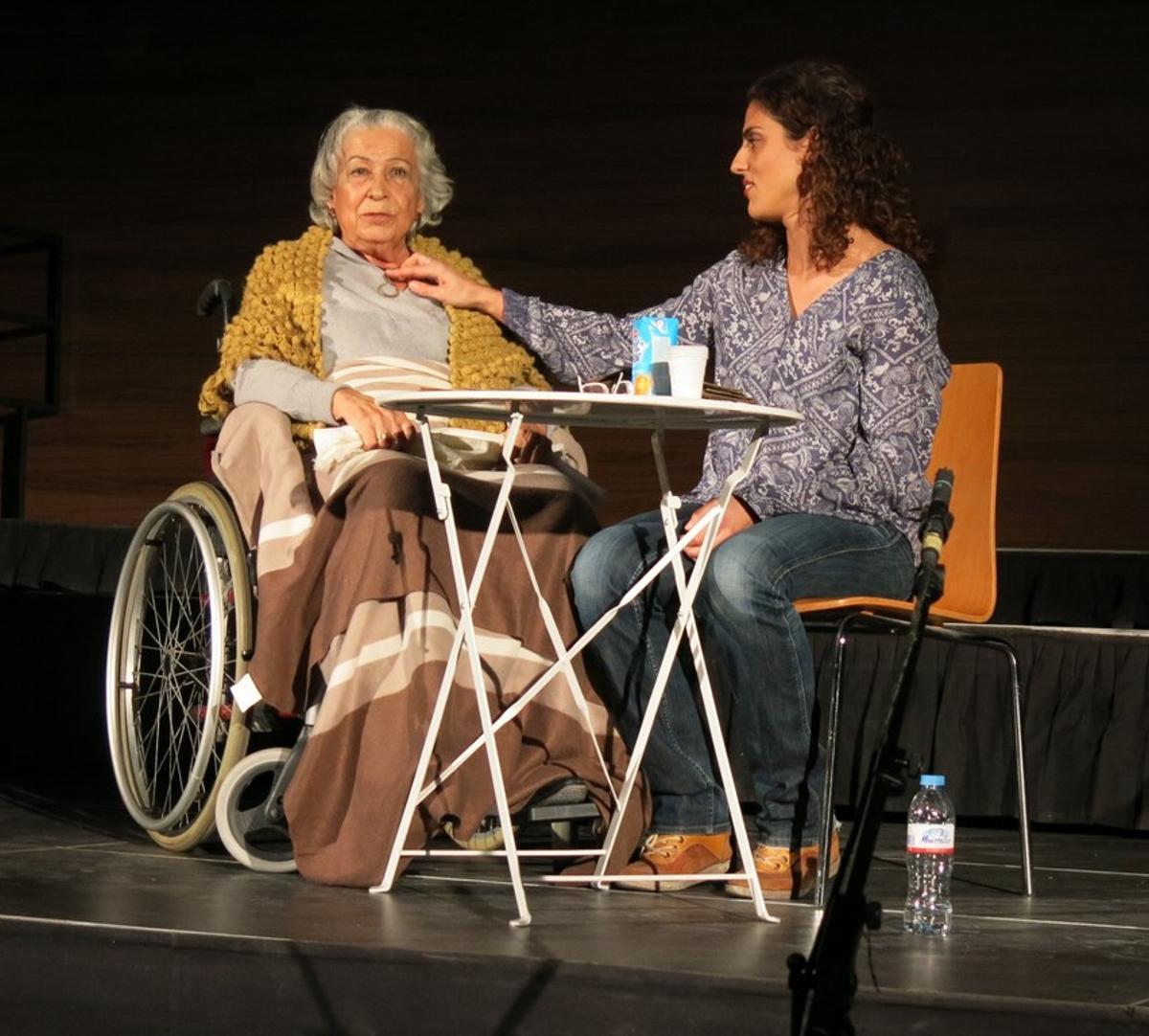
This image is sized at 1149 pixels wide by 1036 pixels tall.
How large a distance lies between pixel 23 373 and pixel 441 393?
441cm

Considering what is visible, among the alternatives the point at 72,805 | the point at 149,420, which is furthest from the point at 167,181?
the point at 72,805

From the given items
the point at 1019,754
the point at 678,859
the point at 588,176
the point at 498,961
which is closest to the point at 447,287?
the point at 678,859

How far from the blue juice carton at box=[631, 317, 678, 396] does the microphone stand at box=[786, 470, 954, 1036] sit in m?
0.82

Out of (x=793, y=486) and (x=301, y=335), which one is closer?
(x=793, y=486)

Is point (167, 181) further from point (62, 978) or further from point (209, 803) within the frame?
point (62, 978)

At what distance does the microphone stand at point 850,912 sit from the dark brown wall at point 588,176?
12.6ft

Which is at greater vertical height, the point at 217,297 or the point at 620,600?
the point at 217,297

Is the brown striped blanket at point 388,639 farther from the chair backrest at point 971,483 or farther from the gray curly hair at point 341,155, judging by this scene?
the chair backrest at point 971,483

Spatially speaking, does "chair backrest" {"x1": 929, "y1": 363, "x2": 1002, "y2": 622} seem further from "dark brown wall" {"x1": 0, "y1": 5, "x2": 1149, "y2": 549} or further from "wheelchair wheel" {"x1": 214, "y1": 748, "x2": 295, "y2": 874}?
"dark brown wall" {"x1": 0, "y1": 5, "x2": 1149, "y2": 549}

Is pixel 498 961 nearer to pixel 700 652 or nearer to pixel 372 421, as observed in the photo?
pixel 700 652

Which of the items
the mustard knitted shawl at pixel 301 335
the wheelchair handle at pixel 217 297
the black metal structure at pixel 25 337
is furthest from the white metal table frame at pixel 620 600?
the black metal structure at pixel 25 337

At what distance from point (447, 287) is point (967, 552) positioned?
2.86 ft

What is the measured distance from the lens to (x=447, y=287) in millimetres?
2846

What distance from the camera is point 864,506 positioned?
8.34 ft
